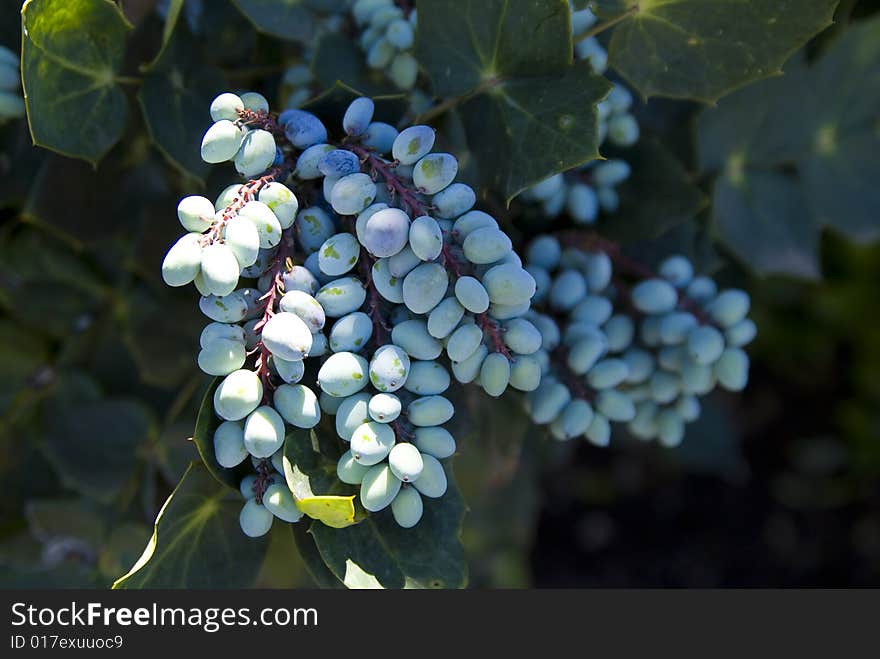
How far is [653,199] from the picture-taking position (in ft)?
3.40

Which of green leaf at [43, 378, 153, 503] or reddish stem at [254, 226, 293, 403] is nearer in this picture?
reddish stem at [254, 226, 293, 403]

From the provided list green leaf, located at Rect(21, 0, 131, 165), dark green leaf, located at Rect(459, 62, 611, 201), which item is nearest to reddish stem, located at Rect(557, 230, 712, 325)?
dark green leaf, located at Rect(459, 62, 611, 201)

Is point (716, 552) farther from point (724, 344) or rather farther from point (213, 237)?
point (213, 237)

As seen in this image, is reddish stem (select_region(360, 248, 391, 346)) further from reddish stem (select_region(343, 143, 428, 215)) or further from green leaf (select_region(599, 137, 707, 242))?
green leaf (select_region(599, 137, 707, 242))

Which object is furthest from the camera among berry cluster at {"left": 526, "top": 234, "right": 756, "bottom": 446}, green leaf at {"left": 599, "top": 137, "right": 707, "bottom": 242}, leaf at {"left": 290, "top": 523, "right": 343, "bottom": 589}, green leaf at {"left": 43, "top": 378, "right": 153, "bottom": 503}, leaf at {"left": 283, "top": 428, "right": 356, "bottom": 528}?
green leaf at {"left": 43, "top": 378, "right": 153, "bottom": 503}

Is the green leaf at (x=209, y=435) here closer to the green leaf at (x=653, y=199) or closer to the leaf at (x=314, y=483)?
the leaf at (x=314, y=483)

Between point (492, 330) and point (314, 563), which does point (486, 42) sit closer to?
point (492, 330)

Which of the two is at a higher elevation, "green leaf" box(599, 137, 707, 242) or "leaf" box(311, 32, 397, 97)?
"leaf" box(311, 32, 397, 97)

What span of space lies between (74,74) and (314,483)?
0.47 metres

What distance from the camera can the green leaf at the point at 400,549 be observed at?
0.75 metres

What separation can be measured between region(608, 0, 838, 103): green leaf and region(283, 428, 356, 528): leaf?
0.50 metres

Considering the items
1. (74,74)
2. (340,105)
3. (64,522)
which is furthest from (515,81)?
(64,522)

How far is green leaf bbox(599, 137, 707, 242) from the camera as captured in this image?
3.36ft

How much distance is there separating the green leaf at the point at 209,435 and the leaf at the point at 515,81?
32 centimetres
